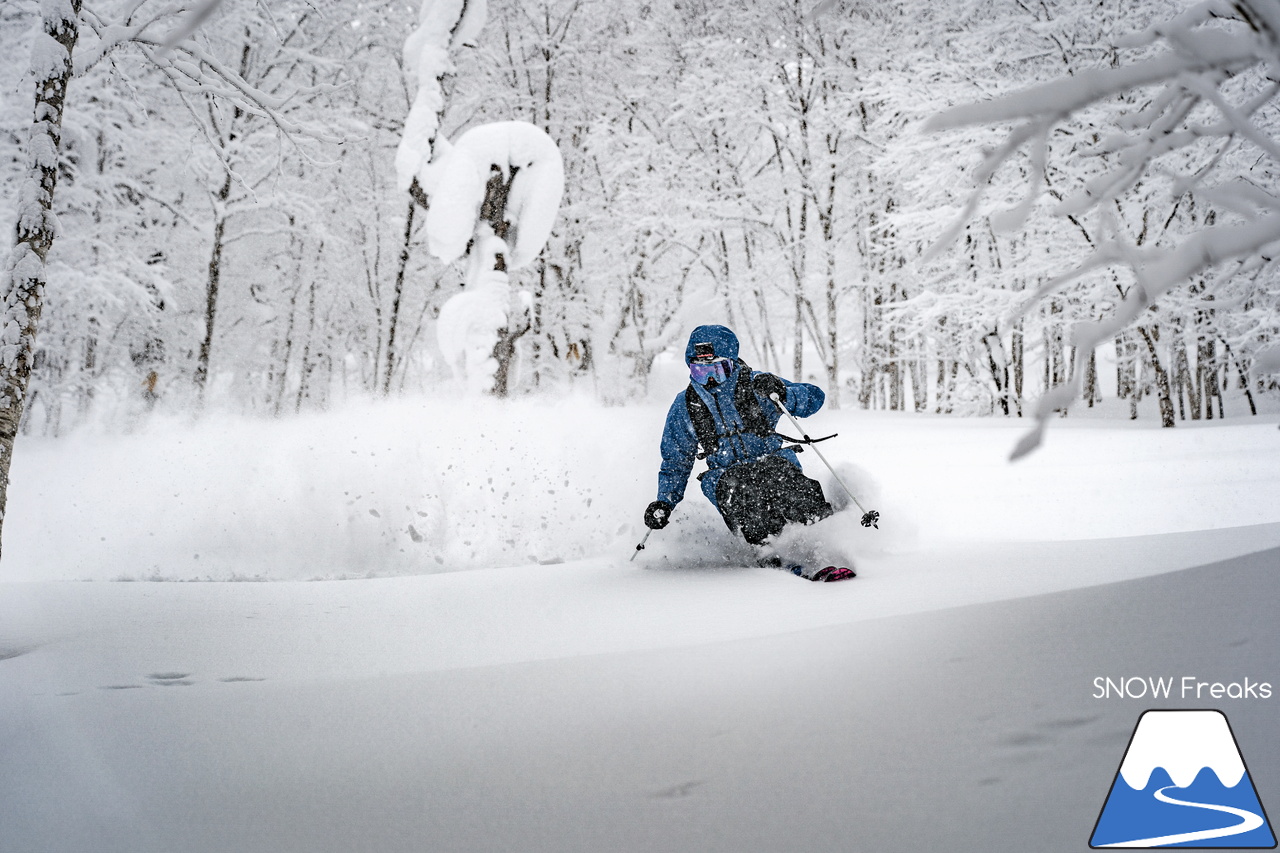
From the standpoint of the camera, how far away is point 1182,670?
1690mm

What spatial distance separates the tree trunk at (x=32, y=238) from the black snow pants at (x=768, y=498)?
3.52m

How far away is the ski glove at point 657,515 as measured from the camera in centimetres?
388

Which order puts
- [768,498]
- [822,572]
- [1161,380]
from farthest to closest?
[1161,380] < [768,498] < [822,572]

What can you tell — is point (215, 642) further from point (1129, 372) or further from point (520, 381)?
point (1129, 372)

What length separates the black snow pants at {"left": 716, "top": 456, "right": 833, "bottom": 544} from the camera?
386 centimetres

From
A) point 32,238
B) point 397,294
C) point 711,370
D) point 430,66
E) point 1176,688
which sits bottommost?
point 1176,688

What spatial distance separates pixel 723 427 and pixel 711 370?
331mm

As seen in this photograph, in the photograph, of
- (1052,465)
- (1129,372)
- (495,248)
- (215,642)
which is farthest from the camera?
(1129,372)

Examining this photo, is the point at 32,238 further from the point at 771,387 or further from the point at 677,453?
the point at 771,387

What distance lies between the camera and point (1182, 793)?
4.27 ft

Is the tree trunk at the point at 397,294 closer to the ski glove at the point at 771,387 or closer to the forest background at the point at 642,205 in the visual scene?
the forest background at the point at 642,205

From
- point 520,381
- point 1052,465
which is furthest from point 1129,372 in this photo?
point 520,381

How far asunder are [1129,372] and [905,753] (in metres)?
16.2

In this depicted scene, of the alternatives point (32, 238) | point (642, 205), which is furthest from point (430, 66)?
point (32, 238)
